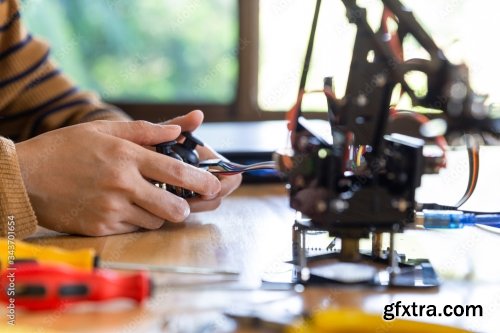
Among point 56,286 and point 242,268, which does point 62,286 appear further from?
point 242,268

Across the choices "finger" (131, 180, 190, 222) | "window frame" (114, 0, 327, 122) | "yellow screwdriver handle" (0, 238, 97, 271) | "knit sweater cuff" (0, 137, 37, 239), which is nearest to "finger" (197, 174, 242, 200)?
"finger" (131, 180, 190, 222)

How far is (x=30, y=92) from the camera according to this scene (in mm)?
1383

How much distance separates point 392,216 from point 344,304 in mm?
119

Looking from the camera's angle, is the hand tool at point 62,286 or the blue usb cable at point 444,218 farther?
the blue usb cable at point 444,218

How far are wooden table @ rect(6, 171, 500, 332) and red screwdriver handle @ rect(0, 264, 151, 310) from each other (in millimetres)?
14

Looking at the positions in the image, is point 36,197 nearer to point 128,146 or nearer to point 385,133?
point 128,146

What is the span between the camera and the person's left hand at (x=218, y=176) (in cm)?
107

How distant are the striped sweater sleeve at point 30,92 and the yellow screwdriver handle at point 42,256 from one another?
67cm

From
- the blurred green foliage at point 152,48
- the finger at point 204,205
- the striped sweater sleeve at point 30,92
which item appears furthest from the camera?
the blurred green foliage at point 152,48

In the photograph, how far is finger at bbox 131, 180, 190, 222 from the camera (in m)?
0.96

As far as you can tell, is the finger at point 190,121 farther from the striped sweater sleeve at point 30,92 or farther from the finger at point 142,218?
the striped sweater sleeve at point 30,92

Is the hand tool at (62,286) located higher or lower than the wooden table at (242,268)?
higher

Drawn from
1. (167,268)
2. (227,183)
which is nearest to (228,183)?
(227,183)

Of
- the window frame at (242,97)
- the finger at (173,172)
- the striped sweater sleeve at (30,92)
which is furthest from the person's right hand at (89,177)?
the window frame at (242,97)
